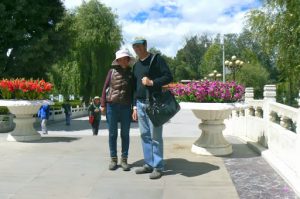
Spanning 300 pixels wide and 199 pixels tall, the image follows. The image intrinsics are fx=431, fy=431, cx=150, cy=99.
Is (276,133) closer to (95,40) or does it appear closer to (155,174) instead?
(155,174)

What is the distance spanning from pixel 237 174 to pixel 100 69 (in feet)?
108

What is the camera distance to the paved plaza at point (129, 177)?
198 inches

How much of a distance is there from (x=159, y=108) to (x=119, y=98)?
684mm

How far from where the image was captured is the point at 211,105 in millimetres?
6949

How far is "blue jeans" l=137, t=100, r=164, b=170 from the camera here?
A: 5816 mm

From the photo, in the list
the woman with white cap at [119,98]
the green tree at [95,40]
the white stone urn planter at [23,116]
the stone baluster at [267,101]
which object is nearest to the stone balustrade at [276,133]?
the stone baluster at [267,101]

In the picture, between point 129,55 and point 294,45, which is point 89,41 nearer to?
point 294,45

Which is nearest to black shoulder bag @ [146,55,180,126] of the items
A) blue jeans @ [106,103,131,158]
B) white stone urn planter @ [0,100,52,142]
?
blue jeans @ [106,103,131,158]

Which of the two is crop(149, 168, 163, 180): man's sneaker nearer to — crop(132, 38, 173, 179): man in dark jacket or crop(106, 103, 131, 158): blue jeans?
crop(132, 38, 173, 179): man in dark jacket

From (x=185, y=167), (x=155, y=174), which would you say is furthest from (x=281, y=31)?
(x=155, y=174)

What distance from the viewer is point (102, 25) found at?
124 ft

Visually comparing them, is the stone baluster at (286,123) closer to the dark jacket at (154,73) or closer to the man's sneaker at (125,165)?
the dark jacket at (154,73)

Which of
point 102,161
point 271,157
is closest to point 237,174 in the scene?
point 271,157

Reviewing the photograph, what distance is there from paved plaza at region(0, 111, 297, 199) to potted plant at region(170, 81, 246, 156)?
9.7 inches
